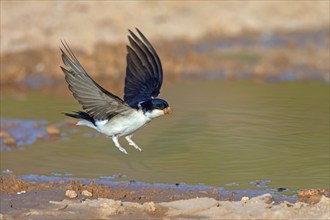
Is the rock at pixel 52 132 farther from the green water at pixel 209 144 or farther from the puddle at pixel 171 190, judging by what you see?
the puddle at pixel 171 190

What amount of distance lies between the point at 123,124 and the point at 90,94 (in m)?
0.63

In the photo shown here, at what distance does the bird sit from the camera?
317 inches

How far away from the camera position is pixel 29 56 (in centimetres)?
1479

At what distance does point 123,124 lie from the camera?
28.7 ft

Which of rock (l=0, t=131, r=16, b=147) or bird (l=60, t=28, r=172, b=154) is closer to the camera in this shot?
bird (l=60, t=28, r=172, b=154)

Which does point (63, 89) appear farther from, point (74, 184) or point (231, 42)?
point (74, 184)

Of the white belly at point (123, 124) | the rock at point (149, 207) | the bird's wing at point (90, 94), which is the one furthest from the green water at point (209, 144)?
the rock at point (149, 207)

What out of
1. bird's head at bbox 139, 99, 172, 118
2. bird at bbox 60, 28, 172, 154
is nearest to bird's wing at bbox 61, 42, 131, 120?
bird at bbox 60, 28, 172, 154

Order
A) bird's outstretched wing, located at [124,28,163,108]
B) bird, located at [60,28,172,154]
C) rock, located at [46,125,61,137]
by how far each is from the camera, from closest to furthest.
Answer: bird, located at [60,28,172,154], bird's outstretched wing, located at [124,28,163,108], rock, located at [46,125,61,137]

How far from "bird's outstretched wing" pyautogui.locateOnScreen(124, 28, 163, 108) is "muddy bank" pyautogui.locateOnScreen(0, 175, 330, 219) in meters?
1.32

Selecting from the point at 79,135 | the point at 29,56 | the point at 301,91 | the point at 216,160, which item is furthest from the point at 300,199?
the point at 29,56

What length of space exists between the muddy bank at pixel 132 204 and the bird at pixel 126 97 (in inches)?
26.3

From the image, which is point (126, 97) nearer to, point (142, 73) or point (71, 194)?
point (142, 73)

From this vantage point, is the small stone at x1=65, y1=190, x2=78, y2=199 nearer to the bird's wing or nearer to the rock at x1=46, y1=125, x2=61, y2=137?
the bird's wing
